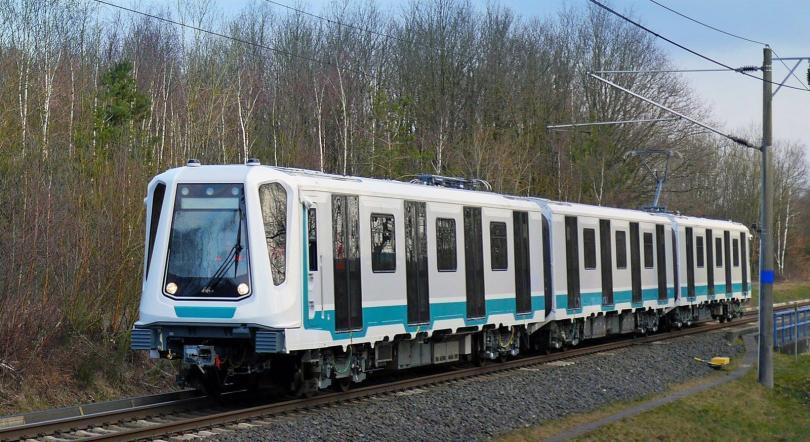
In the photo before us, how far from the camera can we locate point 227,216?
1348 cm

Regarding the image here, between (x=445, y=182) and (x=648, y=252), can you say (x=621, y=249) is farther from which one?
(x=445, y=182)

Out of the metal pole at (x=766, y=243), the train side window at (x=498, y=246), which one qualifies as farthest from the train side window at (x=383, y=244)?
the metal pole at (x=766, y=243)

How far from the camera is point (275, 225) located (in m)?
13.5

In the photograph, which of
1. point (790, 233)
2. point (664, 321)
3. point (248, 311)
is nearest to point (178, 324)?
point (248, 311)

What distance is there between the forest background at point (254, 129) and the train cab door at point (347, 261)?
11.2 feet

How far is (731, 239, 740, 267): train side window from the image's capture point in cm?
3228

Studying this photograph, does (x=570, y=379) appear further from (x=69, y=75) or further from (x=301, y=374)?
(x=69, y=75)

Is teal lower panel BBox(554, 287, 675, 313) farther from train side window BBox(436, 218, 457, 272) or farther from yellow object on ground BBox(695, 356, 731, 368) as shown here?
train side window BBox(436, 218, 457, 272)

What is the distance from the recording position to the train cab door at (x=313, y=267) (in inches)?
537

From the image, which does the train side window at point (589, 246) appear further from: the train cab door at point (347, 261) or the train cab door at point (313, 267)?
the train cab door at point (313, 267)

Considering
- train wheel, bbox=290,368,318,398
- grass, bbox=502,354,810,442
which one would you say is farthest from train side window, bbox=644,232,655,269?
train wheel, bbox=290,368,318,398

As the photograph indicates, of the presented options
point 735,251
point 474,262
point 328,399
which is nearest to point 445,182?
point 474,262

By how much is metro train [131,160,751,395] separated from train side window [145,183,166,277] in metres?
0.02

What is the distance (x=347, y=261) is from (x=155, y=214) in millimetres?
2591
